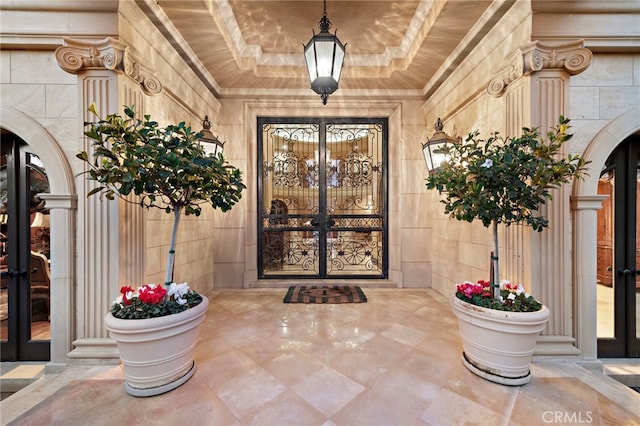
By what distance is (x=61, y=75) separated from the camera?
2.57m

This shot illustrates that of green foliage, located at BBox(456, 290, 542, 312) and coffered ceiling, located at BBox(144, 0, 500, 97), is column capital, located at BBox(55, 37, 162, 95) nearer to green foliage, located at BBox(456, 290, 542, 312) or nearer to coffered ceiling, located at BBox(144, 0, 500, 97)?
coffered ceiling, located at BBox(144, 0, 500, 97)

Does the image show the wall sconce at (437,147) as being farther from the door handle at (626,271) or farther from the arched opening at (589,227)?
the door handle at (626,271)

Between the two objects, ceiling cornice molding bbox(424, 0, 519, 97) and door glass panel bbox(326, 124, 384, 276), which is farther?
door glass panel bbox(326, 124, 384, 276)

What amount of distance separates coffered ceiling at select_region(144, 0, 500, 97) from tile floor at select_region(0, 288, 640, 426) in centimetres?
358

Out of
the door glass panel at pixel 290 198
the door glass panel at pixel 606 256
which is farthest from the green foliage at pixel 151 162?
the door glass panel at pixel 606 256

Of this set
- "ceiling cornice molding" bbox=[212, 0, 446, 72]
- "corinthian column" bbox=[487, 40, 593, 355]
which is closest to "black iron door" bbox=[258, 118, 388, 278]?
"ceiling cornice molding" bbox=[212, 0, 446, 72]

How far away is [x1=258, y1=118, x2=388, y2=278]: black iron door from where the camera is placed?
197 inches

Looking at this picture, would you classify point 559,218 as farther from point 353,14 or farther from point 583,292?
point 353,14

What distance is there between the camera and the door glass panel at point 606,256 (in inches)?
109

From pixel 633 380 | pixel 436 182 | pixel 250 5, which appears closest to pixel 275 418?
pixel 436 182

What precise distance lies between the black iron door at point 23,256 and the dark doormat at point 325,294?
278 cm

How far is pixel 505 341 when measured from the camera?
203cm

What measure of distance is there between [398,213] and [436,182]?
2440 mm

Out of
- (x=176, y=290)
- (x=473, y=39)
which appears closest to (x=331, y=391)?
(x=176, y=290)
